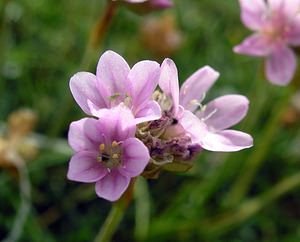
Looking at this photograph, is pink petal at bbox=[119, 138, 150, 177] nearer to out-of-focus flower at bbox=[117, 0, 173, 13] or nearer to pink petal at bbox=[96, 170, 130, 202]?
pink petal at bbox=[96, 170, 130, 202]

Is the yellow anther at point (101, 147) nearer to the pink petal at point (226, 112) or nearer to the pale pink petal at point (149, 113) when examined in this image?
the pale pink petal at point (149, 113)

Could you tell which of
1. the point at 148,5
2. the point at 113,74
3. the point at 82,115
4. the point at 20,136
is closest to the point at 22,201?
the point at 20,136

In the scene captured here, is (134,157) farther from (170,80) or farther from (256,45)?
(256,45)

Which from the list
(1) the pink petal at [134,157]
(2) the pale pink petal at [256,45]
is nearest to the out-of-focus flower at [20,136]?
(2) the pale pink petal at [256,45]

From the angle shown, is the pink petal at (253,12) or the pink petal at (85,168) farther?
the pink petal at (253,12)

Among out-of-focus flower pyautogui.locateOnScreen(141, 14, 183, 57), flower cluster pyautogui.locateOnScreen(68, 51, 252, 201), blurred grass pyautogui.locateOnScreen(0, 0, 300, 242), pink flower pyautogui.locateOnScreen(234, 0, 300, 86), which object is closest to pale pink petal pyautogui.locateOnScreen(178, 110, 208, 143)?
flower cluster pyautogui.locateOnScreen(68, 51, 252, 201)

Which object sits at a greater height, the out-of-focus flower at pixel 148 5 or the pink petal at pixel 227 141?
the out-of-focus flower at pixel 148 5

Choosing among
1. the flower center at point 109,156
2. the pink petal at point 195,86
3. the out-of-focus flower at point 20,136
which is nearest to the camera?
the flower center at point 109,156

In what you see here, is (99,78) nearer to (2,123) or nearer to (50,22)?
(2,123)
